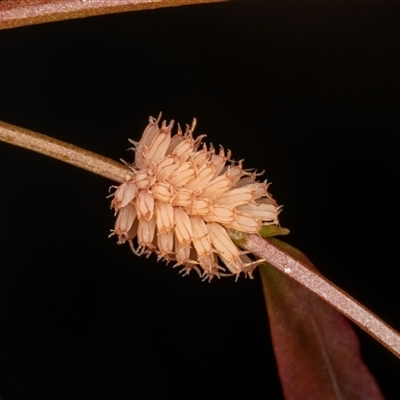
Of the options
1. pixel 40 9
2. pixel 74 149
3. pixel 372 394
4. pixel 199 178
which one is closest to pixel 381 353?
pixel 372 394

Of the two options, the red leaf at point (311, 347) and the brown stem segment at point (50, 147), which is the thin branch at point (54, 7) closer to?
the brown stem segment at point (50, 147)

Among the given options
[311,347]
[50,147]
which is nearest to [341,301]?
[311,347]

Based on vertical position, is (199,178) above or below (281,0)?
below

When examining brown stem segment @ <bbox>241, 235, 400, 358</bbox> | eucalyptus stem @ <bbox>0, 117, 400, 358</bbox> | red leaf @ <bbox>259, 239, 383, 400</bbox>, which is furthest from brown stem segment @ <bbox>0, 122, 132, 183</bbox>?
red leaf @ <bbox>259, 239, 383, 400</bbox>

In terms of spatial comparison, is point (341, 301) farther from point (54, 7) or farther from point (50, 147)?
point (54, 7)

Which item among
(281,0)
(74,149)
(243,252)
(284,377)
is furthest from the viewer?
(281,0)

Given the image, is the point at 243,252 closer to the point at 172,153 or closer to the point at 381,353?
the point at 172,153

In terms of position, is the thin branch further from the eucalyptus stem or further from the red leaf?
the red leaf
